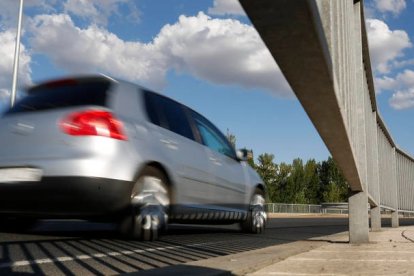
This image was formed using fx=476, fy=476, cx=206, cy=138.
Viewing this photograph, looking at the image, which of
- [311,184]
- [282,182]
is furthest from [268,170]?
[311,184]

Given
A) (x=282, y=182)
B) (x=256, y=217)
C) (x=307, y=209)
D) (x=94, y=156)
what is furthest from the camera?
(x=282, y=182)

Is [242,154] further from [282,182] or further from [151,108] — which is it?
[282,182]

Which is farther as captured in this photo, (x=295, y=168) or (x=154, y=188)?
(x=295, y=168)

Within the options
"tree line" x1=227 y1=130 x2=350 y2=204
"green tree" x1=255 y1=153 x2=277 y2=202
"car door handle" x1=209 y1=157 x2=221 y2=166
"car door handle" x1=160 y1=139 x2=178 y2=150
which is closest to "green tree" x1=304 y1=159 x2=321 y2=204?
"tree line" x1=227 y1=130 x2=350 y2=204

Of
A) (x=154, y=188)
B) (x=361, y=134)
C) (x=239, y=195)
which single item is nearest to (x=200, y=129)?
(x=239, y=195)

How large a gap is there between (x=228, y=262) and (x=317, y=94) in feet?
5.12

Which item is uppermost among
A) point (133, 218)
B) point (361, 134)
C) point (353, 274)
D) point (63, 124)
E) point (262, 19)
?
point (361, 134)

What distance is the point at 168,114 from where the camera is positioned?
3.96m

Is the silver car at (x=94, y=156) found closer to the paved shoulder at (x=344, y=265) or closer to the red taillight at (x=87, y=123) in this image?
the red taillight at (x=87, y=123)

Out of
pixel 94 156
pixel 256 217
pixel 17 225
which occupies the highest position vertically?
pixel 94 156

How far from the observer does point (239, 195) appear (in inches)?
240

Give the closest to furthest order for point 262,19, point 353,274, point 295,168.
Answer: point 262,19, point 353,274, point 295,168

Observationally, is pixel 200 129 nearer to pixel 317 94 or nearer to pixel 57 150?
pixel 317 94

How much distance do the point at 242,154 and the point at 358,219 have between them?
305 cm
